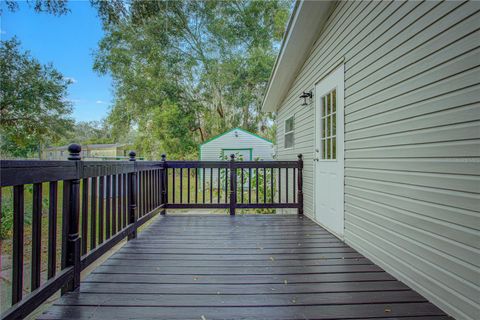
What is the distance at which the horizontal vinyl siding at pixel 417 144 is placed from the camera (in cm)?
151

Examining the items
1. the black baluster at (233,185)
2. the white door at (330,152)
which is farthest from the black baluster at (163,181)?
the white door at (330,152)

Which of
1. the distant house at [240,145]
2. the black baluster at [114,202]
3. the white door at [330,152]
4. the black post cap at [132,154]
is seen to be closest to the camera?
the black baluster at [114,202]

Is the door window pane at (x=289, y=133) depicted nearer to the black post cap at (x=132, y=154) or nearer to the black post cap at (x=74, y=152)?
the black post cap at (x=132, y=154)

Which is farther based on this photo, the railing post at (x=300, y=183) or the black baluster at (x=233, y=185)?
the railing post at (x=300, y=183)

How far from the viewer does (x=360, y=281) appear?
6.66 feet

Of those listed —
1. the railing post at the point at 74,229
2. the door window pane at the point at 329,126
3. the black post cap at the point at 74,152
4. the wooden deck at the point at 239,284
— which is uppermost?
the door window pane at the point at 329,126

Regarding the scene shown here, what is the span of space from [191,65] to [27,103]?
30.8 ft

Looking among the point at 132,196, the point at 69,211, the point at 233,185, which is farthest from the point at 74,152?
the point at 233,185

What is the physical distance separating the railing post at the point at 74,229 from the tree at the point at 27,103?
7719 mm

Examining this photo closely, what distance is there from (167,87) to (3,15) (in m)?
11.7

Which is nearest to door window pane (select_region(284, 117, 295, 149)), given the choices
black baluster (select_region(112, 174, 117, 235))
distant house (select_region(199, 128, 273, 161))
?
black baluster (select_region(112, 174, 117, 235))

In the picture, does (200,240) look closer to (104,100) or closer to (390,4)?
(390,4)

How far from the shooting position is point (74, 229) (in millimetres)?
1837

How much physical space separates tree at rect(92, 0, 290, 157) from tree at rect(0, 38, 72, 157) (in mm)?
5794
